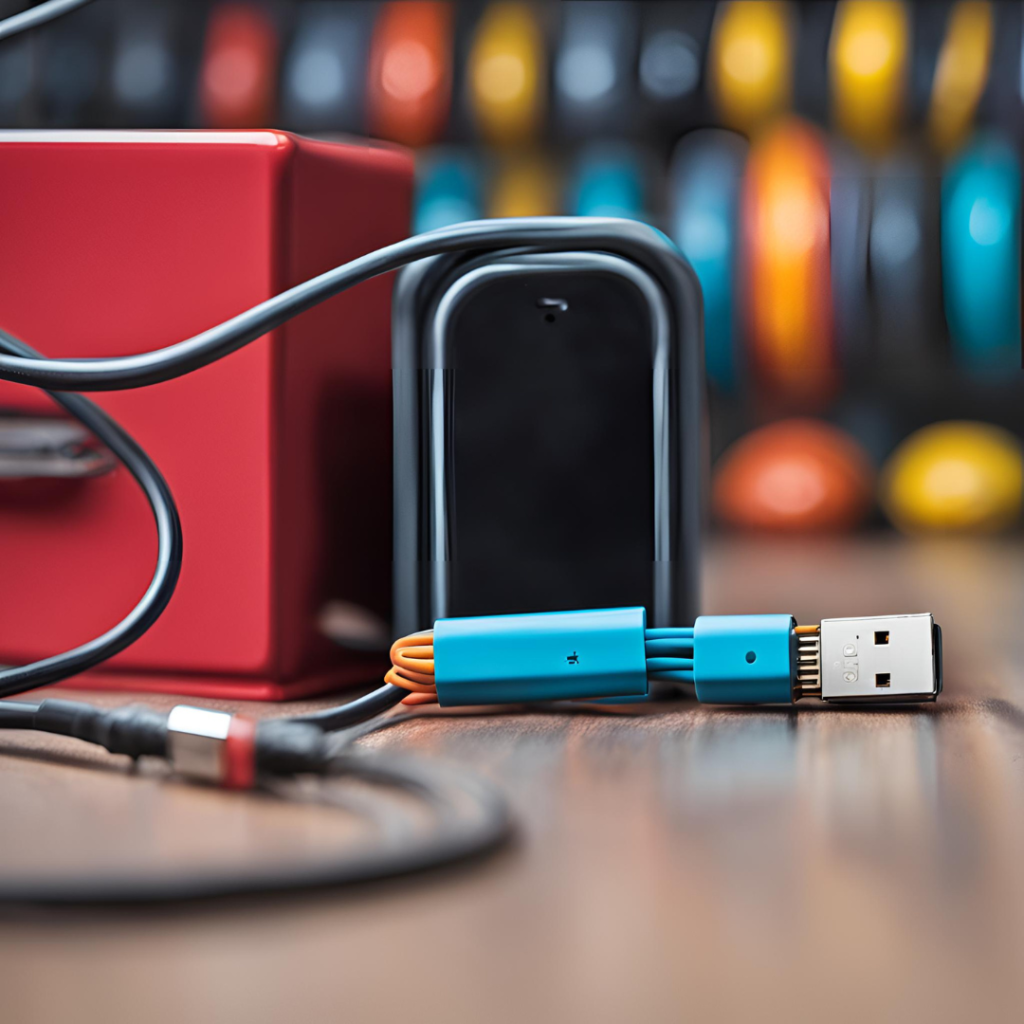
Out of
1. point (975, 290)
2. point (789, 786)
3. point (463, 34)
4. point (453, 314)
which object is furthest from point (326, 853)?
point (463, 34)

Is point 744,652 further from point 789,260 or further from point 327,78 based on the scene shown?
point 327,78

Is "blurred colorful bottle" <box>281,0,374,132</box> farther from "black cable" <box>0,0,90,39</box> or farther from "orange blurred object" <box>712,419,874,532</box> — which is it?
"black cable" <box>0,0,90,39</box>

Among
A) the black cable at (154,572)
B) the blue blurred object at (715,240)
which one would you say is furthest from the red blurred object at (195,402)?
the blue blurred object at (715,240)

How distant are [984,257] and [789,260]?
0.31m

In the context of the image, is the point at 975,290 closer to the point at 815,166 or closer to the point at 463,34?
the point at 815,166

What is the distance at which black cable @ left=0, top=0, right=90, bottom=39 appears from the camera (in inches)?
20.0

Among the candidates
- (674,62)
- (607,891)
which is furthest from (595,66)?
(607,891)

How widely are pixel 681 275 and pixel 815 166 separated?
165 cm

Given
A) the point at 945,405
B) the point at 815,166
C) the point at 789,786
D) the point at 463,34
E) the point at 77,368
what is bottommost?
the point at 789,786

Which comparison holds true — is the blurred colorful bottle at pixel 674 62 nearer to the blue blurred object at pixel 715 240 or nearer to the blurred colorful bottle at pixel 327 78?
the blue blurred object at pixel 715 240

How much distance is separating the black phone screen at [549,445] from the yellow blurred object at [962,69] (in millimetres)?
1837

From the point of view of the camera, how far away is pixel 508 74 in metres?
2.05

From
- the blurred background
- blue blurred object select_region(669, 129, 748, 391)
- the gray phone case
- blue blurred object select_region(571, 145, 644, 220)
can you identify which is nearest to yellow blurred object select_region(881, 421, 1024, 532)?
the blurred background

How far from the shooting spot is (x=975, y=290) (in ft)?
6.17
